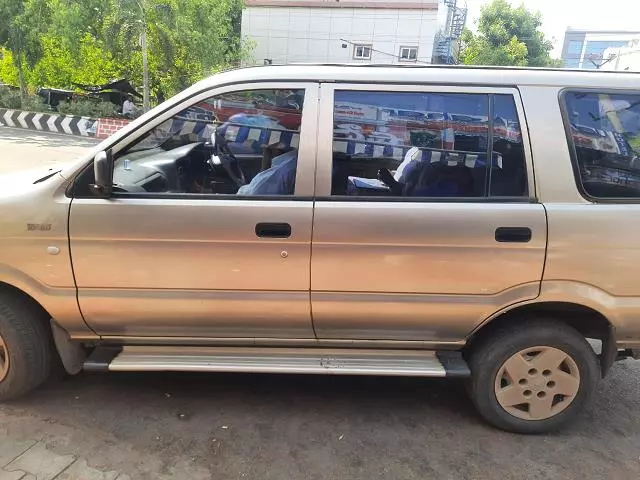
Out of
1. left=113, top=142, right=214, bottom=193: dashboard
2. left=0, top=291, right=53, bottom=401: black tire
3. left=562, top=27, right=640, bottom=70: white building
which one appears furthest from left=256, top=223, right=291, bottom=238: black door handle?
left=562, top=27, right=640, bottom=70: white building

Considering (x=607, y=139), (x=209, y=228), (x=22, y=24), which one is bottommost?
(x=209, y=228)

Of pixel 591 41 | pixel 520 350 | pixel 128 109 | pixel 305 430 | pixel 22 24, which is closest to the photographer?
pixel 520 350

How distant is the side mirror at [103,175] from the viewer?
2.56m

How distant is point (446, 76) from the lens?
2.70 meters

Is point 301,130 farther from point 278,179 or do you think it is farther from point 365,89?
point 365,89

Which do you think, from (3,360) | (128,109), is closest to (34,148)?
(128,109)

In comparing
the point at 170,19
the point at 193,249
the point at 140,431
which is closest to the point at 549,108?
the point at 193,249

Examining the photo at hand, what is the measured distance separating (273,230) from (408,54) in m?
31.8

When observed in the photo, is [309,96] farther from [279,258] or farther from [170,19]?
[170,19]

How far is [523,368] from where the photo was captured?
2.82 metres

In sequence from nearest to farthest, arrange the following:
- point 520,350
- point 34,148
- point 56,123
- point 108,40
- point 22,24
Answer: point 520,350 → point 34,148 → point 56,123 → point 22,24 → point 108,40

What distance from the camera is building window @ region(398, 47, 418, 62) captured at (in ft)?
103

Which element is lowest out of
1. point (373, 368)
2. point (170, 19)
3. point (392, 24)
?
point (373, 368)

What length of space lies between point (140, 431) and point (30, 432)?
580mm
